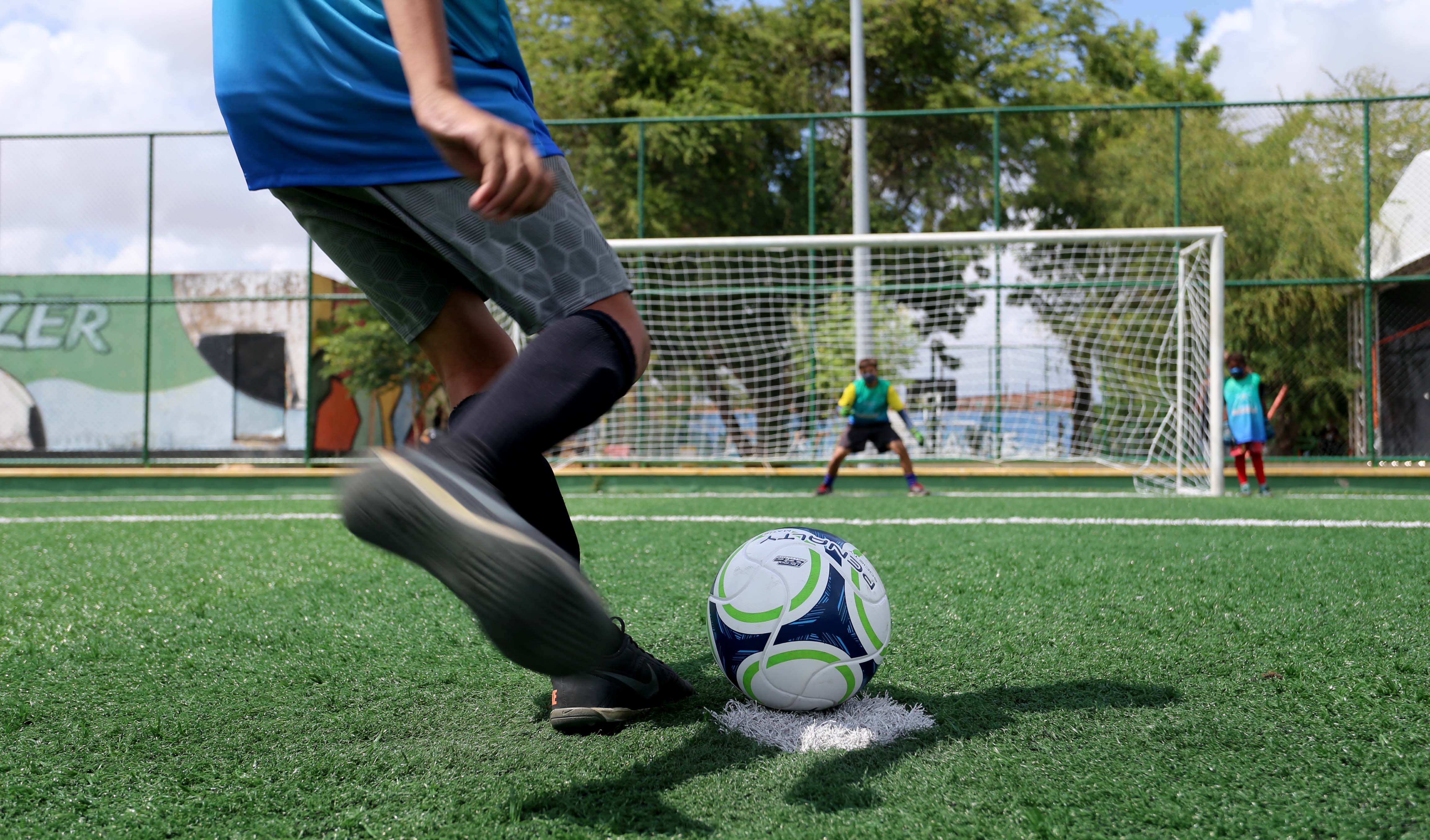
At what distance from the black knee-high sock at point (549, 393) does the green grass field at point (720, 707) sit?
542 mm

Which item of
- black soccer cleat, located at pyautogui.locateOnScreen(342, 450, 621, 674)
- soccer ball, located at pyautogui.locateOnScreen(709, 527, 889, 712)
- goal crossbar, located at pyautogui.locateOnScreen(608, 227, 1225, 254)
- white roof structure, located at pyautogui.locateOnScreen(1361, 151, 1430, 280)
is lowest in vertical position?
soccer ball, located at pyautogui.locateOnScreen(709, 527, 889, 712)

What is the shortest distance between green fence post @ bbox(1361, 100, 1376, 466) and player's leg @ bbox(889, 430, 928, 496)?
210 inches

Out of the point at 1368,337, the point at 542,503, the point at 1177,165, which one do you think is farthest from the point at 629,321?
the point at 1368,337

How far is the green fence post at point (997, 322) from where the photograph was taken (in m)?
10.8

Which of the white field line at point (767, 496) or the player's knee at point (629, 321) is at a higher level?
the player's knee at point (629, 321)

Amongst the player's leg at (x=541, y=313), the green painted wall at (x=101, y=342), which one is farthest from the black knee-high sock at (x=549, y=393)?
the green painted wall at (x=101, y=342)

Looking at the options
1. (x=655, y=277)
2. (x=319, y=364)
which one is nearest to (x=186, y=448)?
(x=319, y=364)

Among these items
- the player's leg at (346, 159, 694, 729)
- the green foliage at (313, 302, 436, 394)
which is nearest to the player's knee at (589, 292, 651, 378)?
the player's leg at (346, 159, 694, 729)

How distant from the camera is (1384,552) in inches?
137

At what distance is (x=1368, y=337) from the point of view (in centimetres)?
1027

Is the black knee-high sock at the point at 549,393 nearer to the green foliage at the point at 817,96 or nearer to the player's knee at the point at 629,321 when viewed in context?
the player's knee at the point at 629,321

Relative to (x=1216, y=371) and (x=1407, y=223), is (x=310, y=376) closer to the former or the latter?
(x=1216, y=371)

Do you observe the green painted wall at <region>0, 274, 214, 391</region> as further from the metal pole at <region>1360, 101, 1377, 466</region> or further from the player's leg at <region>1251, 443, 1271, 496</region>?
the metal pole at <region>1360, 101, 1377, 466</region>

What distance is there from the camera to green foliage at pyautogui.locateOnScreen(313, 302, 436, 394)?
15.6 metres
